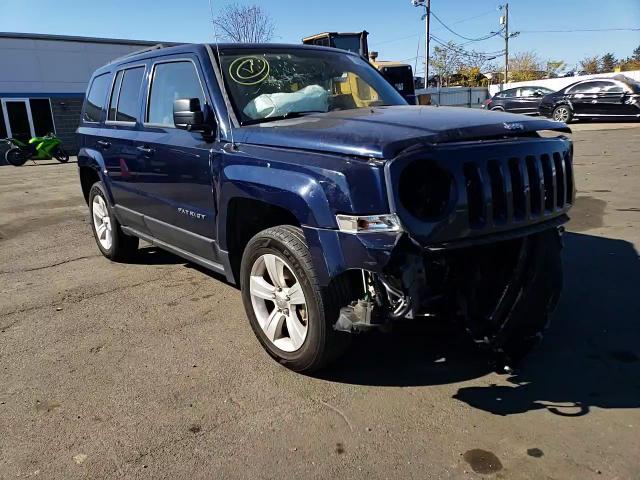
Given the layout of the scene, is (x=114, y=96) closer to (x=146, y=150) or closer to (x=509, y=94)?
(x=146, y=150)

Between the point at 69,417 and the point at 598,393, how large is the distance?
2.88m

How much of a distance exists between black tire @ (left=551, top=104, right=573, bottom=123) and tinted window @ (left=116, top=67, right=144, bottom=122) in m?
19.9

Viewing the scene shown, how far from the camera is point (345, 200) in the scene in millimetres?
2701

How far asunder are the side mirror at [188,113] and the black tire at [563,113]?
2073 cm

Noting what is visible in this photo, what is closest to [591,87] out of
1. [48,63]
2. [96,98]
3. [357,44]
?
[357,44]

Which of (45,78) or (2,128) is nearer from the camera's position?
(2,128)

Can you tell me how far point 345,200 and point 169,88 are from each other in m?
2.40

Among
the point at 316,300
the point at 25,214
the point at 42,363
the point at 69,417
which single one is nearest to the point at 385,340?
the point at 316,300

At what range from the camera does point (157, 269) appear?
18.6 feet

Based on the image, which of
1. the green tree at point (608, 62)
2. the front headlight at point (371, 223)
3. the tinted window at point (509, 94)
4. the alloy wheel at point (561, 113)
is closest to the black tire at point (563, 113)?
the alloy wheel at point (561, 113)

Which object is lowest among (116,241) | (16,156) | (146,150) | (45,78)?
(16,156)

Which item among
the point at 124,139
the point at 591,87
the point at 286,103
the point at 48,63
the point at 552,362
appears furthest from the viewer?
the point at 48,63

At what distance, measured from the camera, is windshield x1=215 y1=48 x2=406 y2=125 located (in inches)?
150

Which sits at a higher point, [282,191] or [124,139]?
[124,139]
